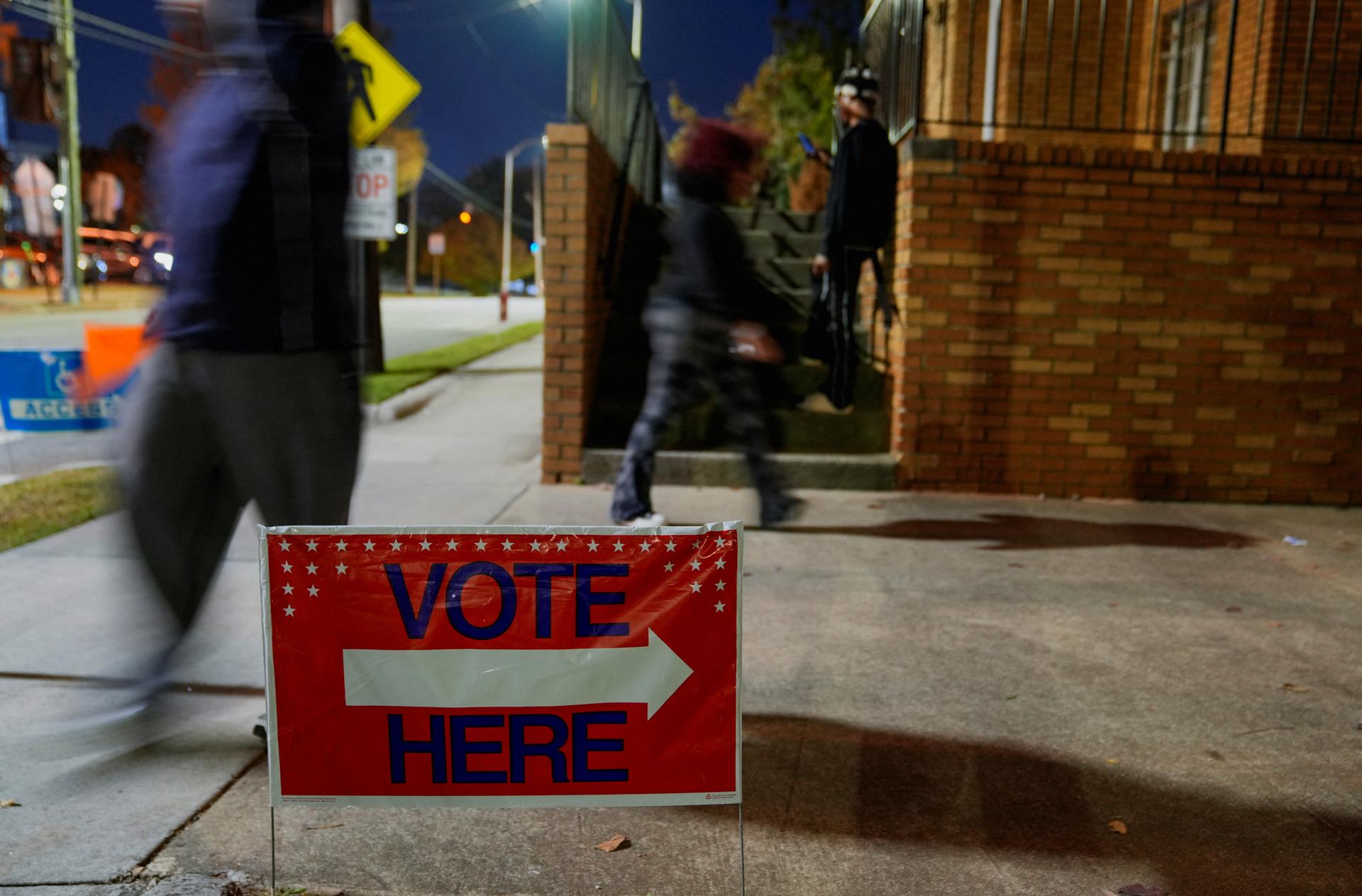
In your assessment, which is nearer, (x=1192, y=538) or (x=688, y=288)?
(x=688, y=288)

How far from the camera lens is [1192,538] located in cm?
616

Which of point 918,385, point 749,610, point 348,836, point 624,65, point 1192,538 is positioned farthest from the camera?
point 624,65

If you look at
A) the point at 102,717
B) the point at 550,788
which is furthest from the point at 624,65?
the point at 550,788

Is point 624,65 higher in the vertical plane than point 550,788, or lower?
higher

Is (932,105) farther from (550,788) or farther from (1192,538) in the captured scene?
(550,788)

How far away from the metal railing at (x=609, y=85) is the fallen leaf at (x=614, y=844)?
18.1 ft

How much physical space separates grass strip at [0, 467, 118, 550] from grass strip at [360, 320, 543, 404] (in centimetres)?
178

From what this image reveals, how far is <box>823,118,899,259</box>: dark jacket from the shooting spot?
278 inches

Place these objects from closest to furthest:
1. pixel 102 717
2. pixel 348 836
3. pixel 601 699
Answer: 1. pixel 601 699
2. pixel 348 836
3. pixel 102 717

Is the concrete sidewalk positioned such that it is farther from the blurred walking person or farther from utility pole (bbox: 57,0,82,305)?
utility pole (bbox: 57,0,82,305)

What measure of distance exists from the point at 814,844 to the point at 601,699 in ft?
2.67

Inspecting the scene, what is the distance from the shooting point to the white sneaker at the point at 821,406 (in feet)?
24.9

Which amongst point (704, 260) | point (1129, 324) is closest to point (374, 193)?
point (704, 260)

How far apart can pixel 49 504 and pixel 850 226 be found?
16.6 feet
